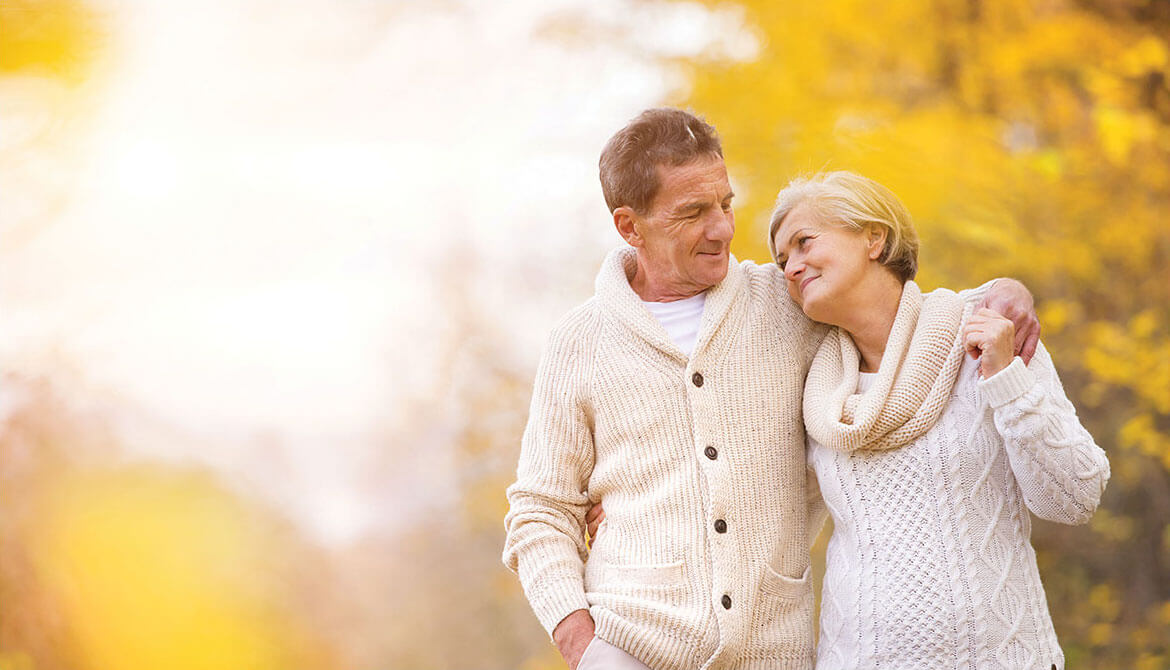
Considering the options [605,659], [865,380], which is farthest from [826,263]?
[605,659]

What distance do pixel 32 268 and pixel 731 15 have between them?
305 cm

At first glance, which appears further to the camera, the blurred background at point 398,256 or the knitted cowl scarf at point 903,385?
the blurred background at point 398,256

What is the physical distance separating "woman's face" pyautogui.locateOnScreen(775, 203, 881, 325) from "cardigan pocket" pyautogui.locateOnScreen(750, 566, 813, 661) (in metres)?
0.47

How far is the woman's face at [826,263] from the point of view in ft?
6.53

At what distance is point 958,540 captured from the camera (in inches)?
74.0

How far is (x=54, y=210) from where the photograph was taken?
16.2 feet

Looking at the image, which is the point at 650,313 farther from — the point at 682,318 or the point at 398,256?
the point at 398,256

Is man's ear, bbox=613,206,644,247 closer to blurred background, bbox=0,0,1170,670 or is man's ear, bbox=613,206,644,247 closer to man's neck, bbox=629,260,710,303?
man's neck, bbox=629,260,710,303

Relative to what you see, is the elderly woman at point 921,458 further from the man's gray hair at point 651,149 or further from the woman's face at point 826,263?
the man's gray hair at point 651,149

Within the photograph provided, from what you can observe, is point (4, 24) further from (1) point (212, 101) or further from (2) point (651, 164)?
(2) point (651, 164)

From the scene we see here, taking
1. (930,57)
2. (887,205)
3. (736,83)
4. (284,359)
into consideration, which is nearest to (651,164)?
(887,205)

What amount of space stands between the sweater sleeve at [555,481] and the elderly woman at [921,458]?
0.44 meters

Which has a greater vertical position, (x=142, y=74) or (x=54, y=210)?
(x=142, y=74)

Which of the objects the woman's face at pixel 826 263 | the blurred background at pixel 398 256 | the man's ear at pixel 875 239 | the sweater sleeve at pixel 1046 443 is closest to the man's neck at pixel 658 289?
the woman's face at pixel 826 263
